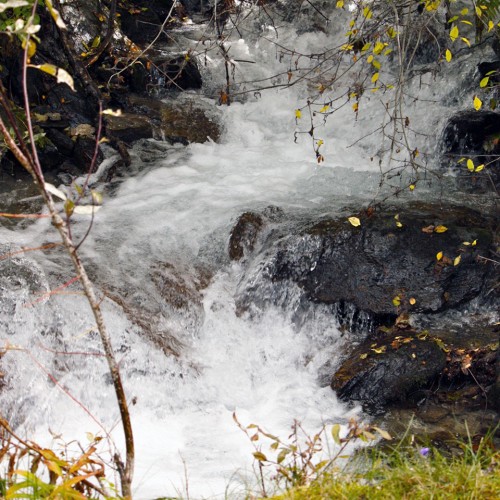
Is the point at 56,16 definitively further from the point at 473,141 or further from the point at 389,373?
the point at 473,141

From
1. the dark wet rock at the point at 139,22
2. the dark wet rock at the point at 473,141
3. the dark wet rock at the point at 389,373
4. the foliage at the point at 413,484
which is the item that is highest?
the dark wet rock at the point at 139,22

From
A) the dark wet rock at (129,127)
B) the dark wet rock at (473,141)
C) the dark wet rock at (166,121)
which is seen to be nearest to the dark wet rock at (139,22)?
the dark wet rock at (166,121)

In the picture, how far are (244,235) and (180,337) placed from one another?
1.36 m

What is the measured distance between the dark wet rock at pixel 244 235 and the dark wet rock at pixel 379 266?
210mm

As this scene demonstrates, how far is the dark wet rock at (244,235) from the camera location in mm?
6289

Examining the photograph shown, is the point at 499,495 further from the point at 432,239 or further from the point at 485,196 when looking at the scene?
the point at 485,196

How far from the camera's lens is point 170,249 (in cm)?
625

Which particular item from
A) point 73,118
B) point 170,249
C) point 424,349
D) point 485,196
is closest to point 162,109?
point 73,118

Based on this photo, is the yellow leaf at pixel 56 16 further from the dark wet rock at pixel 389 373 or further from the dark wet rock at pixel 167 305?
the dark wet rock at pixel 389 373

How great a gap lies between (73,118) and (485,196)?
5.00 metres

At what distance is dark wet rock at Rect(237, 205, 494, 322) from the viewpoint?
574 centimetres

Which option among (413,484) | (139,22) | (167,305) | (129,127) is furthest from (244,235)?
(139,22)

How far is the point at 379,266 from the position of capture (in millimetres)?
5883

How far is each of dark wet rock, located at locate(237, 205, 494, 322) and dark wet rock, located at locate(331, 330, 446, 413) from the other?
0.64m
